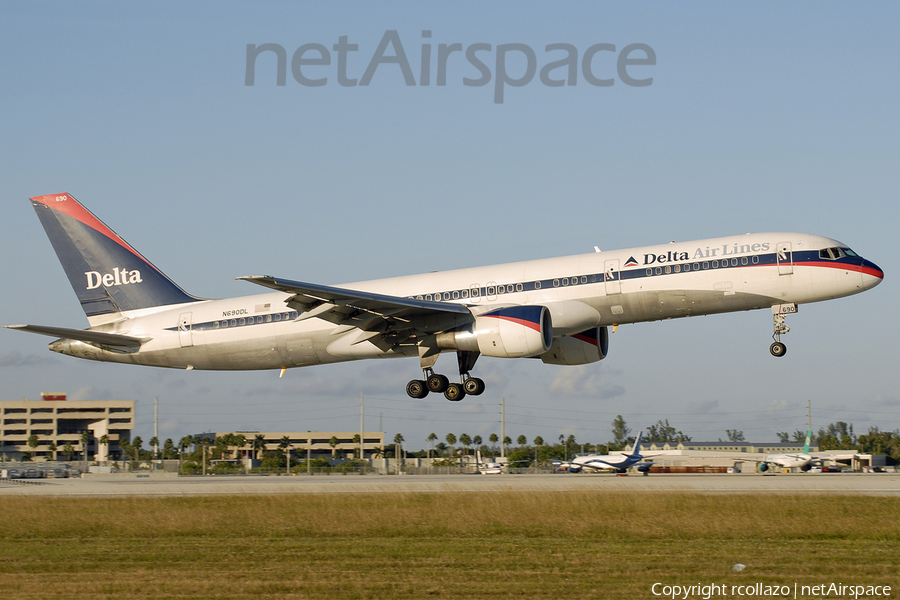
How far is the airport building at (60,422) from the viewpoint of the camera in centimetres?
14300

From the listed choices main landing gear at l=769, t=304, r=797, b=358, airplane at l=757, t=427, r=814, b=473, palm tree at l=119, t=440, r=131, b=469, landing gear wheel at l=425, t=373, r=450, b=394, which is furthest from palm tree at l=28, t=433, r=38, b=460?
main landing gear at l=769, t=304, r=797, b=358

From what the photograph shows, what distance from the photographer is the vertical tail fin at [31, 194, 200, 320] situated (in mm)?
39125

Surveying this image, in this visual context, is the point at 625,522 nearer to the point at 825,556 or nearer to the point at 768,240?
the point at 825,556

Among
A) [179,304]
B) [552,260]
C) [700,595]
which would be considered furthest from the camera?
[179,304]

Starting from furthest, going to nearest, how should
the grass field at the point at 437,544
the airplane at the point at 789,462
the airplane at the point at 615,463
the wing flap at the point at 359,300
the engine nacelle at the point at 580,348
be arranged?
the airplane at the point at 789,462
the airplane at the point at 615,463
the engine nacelle at the point at 580,348
the wing flap at the point at 359,300
the grass field at the point at 437,544

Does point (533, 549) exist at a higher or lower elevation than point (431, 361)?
lower

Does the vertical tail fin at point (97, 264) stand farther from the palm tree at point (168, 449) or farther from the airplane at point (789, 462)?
the palm tree at point (168, 449)

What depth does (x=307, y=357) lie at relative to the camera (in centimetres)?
3612

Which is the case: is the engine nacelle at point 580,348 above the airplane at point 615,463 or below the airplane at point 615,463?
above

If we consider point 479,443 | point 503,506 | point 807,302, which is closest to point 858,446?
point 479,443

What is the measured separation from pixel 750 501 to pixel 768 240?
32.2ft

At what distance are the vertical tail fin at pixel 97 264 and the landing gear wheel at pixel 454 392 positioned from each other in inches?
489

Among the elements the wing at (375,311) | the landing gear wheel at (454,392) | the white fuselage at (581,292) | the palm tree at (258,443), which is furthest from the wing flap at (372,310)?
the palm tree at (258,443)

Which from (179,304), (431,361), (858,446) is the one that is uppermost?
(179,304)
